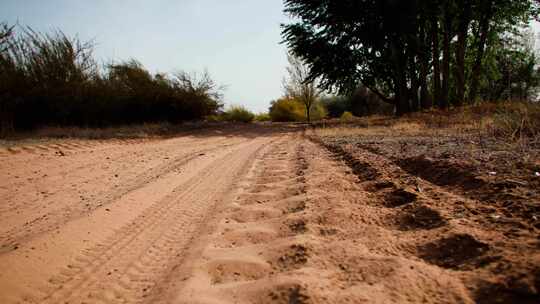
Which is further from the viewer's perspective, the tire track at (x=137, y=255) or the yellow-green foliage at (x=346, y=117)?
the yellow-green foliage at (x=346, y=117)

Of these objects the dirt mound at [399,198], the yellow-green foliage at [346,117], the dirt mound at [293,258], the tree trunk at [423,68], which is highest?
the tree trunk at [423,68]

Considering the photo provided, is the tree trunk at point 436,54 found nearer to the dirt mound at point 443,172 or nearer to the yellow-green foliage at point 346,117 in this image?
the yellow-green foliage at point 346,117

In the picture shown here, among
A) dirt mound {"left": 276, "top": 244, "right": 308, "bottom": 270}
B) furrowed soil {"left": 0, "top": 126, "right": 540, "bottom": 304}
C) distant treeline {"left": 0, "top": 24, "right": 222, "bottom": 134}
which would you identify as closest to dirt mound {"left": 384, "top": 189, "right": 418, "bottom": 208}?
furrowed soil {"left": 0, "top": 126, "right": 540, "bottom": 304}

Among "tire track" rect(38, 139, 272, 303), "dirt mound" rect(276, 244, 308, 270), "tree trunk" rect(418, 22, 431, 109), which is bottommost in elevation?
"tire track" rect(38, 139, 272, 303)

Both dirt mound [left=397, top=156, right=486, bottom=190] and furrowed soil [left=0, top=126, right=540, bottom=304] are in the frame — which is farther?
dirt mound [left=397, top=156, right=486, bottom=190]

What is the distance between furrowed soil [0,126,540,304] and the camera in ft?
5.50

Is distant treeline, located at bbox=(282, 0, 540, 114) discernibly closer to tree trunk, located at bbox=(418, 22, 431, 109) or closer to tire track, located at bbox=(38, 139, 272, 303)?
tree trunk, located at bbox=(418, 22, 431, 109)

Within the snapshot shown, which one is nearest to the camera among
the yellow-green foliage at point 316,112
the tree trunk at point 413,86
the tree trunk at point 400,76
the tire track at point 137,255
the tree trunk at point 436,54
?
the tire track at point 137,255

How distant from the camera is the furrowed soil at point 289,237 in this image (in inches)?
66.1

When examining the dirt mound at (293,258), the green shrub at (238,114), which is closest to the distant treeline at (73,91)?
the green shrub at (238,114)

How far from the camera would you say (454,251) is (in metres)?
1.86

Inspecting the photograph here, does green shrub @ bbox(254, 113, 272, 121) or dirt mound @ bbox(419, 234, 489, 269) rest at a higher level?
green shrub @ bbox(254, 113, 272, 121)

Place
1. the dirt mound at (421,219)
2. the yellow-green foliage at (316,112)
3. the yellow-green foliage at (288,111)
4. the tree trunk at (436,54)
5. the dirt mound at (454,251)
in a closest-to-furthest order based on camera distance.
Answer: the dirt mound at (454,251) < the dirt mound at (421,219) < the tree trunk at (436,54) < the yellow-green foliage at (288,111) < the yellow-green foliage at (316,112)

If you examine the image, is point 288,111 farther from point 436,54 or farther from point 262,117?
point 436,54
